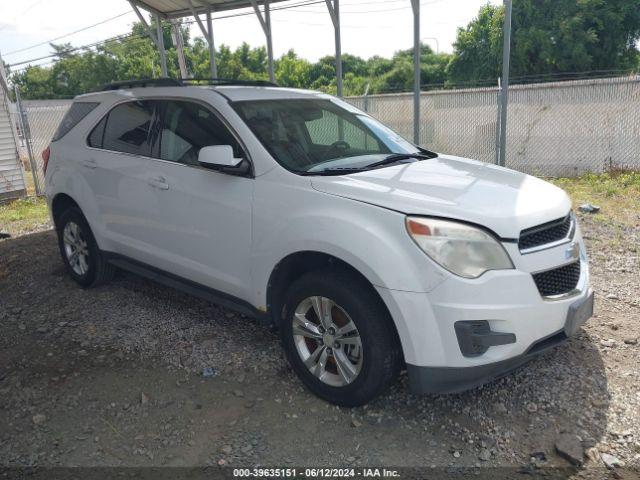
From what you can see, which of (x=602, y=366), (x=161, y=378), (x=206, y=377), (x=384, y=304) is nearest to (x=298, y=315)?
(x=384, y=304)

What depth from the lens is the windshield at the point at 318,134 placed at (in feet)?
11.8

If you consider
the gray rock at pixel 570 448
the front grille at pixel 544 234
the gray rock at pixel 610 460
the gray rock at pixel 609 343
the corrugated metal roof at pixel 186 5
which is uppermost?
the corrugated metal roof at pixel 186 5

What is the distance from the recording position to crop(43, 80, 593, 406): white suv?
8.90 feet

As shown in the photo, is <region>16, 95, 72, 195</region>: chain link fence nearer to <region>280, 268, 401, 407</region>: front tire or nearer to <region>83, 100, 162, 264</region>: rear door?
<region>83, 100, 162, 264</region>: rear door

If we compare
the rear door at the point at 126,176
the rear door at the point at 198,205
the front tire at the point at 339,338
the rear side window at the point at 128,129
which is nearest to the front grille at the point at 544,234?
the front tire at the point at 339,338

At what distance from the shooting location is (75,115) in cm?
510

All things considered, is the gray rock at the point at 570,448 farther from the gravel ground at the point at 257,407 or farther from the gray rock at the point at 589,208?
the gray rock at the point at 589,208

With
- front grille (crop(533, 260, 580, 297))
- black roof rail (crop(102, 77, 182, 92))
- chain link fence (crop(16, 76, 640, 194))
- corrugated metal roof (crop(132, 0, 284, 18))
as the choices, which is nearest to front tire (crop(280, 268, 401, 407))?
front grille (crop(533, 260, 580, 297))

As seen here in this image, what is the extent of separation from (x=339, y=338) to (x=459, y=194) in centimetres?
104

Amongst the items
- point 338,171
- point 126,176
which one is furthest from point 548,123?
point 126,176

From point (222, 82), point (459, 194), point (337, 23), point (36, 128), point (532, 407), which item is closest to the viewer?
point (459, 194)

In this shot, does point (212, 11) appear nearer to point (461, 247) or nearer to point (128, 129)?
point (128, 129)

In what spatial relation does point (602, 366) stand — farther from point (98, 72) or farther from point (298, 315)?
point (98, 72)

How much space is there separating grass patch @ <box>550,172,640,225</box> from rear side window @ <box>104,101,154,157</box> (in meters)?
5.54
